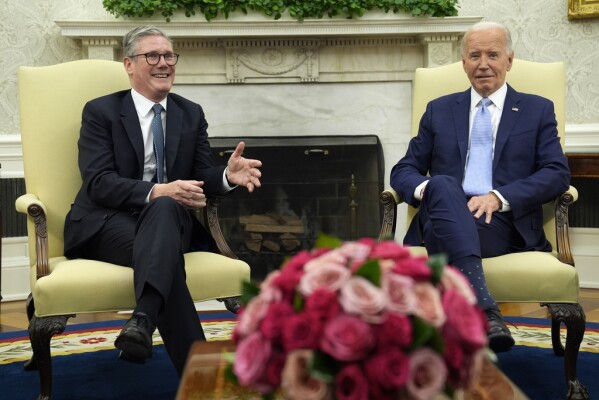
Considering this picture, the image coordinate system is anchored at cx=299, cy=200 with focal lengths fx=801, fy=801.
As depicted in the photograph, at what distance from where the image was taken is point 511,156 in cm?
289

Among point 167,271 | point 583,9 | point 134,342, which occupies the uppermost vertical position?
point 583,9

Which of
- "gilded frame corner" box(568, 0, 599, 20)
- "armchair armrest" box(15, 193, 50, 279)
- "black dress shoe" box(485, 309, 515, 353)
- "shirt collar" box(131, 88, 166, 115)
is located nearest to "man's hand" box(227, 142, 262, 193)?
"shirt collar" box(131, 88, 166, 115)

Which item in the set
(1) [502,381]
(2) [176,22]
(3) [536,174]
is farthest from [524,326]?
(2) [176,22]

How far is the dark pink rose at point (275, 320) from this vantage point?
1.12m

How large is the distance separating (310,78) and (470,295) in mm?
3853

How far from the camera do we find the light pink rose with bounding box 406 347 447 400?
42.1 inches

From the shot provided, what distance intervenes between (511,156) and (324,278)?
6.33ft

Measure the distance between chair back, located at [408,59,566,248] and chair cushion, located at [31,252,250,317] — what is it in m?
0.91

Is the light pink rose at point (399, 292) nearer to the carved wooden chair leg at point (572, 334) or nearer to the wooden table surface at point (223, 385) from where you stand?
the wooden table surface at point (223, 385)

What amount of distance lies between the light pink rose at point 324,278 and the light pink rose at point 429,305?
10 centimetres

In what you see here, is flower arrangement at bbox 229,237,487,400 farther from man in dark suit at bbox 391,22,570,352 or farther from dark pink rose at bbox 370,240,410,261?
man in dark suit at bbox 391,22,570,352

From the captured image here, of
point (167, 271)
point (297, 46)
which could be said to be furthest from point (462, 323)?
point (297, 46)

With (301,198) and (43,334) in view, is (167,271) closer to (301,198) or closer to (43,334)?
(43,334)

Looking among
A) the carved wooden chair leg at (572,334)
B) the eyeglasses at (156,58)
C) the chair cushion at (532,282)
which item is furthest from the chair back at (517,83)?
the eyeglasses at (156,58)
